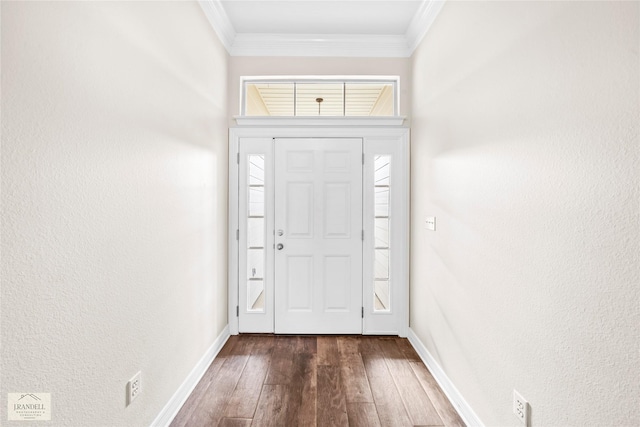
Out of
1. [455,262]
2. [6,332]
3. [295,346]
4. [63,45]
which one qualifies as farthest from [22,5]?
[295,346]

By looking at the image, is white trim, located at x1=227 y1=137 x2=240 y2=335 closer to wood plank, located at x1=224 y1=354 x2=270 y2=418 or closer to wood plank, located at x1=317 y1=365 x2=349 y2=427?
wood plank, located at x1=224 y1=354 x2=270 y2=418

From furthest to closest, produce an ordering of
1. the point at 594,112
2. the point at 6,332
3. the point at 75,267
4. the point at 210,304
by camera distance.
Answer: the point at 210,304 → the point at 75,267 → the point at 594,112 → the point at 6,332

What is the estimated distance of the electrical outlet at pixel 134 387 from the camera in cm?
142

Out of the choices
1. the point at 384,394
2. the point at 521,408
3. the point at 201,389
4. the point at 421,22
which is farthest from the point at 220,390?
the point at 421,22

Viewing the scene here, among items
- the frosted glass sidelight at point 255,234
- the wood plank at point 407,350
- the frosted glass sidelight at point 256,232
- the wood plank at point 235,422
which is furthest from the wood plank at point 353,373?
the frosted glass sidelight at point 256,232

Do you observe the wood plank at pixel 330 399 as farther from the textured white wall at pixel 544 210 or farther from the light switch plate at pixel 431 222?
the light switch plate at pixel 431 222

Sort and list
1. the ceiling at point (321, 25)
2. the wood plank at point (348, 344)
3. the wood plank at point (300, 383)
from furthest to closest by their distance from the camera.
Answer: the wood plank at point (348, 344) → the ceiling at point (321, 25) → the wood plank at point (300, 383)

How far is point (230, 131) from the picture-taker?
2916 millimetres

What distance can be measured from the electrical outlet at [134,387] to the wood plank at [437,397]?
163 centimetres

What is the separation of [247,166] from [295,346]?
65.8 inches

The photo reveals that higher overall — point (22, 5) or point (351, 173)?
point (22, 5)

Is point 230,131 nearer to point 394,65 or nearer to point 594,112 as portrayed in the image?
point 394,65

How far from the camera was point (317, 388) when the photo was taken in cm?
208

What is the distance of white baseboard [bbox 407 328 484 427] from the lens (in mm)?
1746
